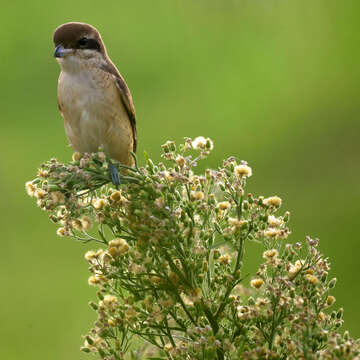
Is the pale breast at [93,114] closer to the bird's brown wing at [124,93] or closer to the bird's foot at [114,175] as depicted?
the bird's brown wing at [124,93]

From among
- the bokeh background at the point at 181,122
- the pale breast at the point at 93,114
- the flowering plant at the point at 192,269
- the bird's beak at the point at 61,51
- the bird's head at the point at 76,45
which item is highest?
the bokeh background at the point at 181,122

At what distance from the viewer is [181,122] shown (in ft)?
14.7

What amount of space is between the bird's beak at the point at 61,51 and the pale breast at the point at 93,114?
0.21ft

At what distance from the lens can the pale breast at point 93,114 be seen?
6.34ft

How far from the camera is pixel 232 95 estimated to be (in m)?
4.62

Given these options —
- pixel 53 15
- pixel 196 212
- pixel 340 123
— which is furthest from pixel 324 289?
pixel 53 15

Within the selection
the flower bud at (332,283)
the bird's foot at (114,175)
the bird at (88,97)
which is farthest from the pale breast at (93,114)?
the flower bud at (332,283)

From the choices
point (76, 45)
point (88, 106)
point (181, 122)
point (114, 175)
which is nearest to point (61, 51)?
point (76, 45)

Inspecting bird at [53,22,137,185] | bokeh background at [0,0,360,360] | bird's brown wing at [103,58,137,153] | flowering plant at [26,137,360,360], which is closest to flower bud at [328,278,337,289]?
flowering plant at [26,137,360,360]

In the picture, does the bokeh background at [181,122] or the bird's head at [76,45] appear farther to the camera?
the bokeh background at [181,122]

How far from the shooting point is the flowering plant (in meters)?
1.11

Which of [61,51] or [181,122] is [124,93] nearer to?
[61,51]

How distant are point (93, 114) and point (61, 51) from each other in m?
0.20

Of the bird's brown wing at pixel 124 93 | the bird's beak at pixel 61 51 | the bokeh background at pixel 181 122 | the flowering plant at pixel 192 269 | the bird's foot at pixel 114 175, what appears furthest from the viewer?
the bokeh background at pixel 181 122
